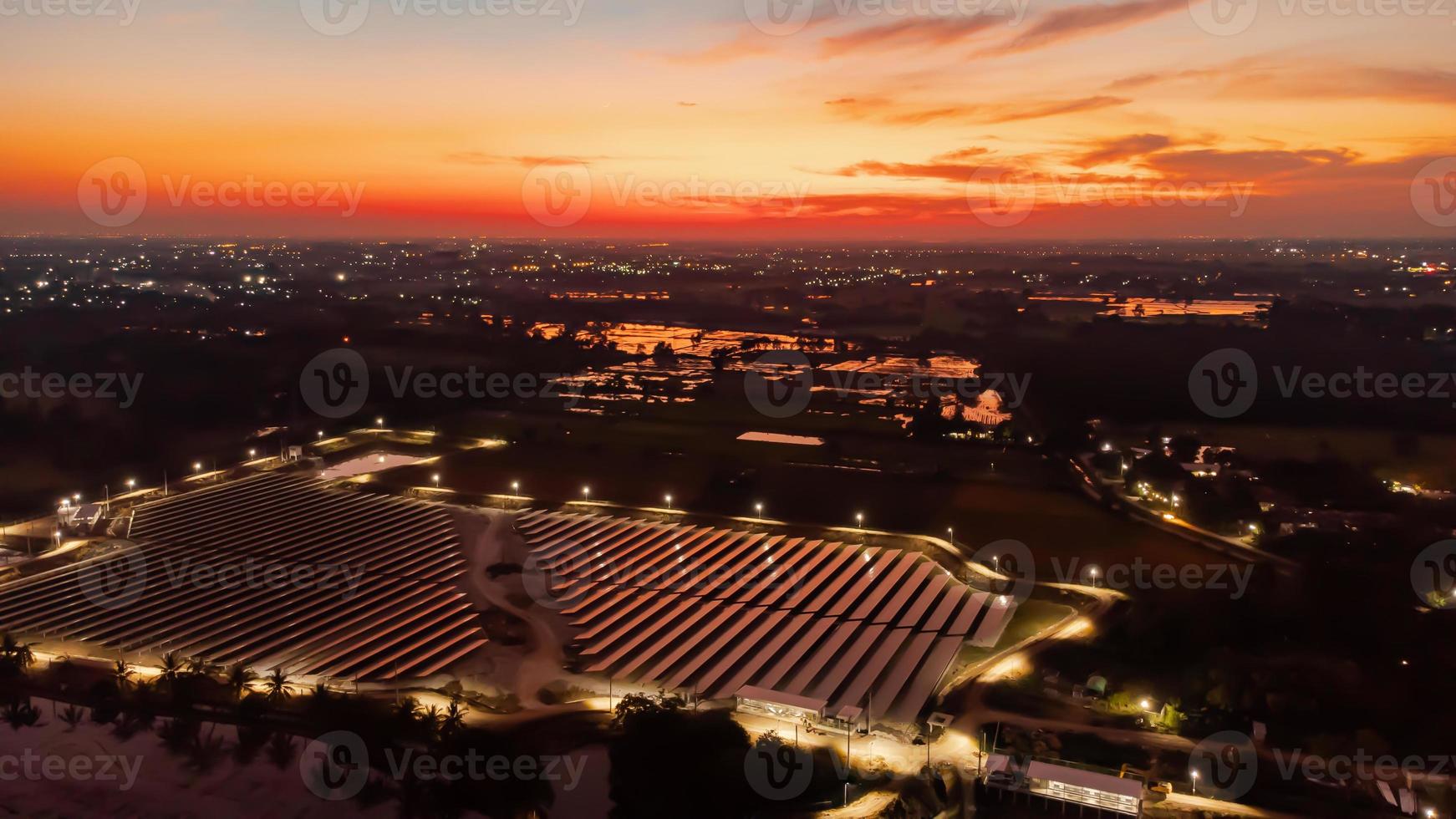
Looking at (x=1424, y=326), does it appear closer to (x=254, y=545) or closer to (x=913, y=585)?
(x=913, y=585)

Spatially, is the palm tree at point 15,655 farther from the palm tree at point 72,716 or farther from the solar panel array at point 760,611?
the solar panel array at point 760,611

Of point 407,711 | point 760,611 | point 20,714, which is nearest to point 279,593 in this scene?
point 20,714

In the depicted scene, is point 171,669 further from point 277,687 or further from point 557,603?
point 557,603

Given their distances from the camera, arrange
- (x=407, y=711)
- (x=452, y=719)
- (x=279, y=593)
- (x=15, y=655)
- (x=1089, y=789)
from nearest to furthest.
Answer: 1. (x=1089, y=789)
2. (x=452, y=719)
3. (x=407, y=711)
4. (x=15, y=655)
5. (x=279, y=593)

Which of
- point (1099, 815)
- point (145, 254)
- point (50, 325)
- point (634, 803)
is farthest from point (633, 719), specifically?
point (145, 254)

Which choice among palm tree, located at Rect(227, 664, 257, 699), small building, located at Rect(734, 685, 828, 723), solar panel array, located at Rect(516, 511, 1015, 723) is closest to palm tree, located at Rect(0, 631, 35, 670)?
palm tree, located at Rect(227, 664, 257, 699)

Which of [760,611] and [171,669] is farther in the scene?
[760,611]
